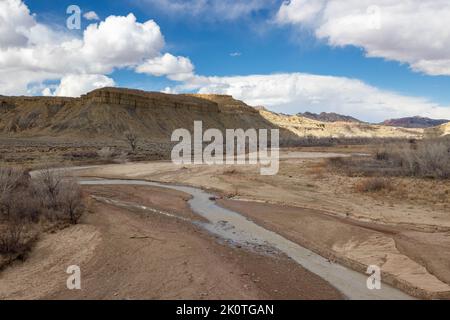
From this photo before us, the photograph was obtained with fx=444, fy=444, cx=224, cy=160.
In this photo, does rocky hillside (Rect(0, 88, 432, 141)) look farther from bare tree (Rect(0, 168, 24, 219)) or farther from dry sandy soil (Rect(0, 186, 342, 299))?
dry sandy soil (Rect(0, 186, 342, 299))

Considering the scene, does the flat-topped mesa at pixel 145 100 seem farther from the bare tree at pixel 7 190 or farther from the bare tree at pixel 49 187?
the bare tree at pixel 49 187

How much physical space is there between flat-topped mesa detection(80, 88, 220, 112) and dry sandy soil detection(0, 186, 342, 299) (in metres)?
91.5

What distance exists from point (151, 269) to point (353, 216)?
978 centimetres

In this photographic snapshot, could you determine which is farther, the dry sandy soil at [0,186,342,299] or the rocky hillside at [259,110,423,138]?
the rocky hillside at [259,110,423,138]

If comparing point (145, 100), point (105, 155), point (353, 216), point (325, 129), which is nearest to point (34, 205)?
point (353, 216)

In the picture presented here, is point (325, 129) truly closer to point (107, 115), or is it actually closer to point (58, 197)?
point (107, 115)

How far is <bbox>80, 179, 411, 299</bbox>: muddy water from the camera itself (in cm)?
994

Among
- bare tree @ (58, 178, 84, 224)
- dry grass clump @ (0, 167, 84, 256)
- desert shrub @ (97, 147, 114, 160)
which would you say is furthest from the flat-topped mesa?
bare tree @ (58, 178, 84, 224)

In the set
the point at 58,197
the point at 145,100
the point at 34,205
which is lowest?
the point at 34,205

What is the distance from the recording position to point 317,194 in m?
23.2

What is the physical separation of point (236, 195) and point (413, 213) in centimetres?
933

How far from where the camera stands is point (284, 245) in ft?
45.9
